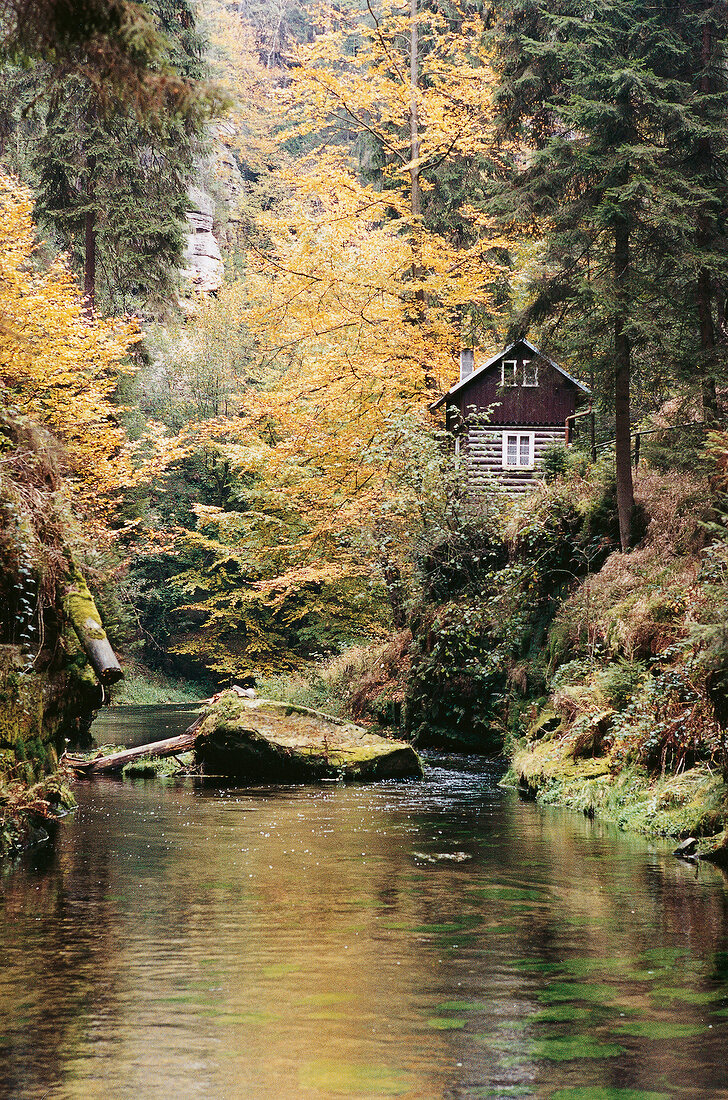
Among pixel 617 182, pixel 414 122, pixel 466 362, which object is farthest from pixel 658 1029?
pixel 414 122

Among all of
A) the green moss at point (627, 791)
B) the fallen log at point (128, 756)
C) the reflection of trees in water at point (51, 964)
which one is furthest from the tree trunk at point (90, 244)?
the reflection of trees in water at point (51, 964)

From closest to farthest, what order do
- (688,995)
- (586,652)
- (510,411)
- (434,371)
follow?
(688,995) < (586,652) < (434,371) < (510,411)

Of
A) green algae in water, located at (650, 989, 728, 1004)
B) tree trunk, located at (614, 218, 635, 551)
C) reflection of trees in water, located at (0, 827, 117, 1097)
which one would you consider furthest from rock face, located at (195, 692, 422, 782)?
green algae in water, located at (650, 989, 728, 1004)

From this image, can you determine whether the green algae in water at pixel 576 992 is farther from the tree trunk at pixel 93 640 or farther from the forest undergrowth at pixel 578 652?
the tree trunk at pixel 93 640

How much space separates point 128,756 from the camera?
18484mm

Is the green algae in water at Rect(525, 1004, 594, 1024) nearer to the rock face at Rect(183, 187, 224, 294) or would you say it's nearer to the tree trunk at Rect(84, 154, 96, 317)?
the tree trunk at Rect(84, 154, 96, 317)

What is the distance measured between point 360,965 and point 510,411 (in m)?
23.6

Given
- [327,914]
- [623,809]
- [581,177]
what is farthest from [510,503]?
[327,914]

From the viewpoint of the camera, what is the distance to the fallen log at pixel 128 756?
18.2 m

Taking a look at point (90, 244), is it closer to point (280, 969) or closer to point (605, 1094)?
point (280, 969)

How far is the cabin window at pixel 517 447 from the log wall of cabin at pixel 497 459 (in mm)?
116

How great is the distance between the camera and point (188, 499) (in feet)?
153

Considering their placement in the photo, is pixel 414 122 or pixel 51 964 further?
pixel 414 122

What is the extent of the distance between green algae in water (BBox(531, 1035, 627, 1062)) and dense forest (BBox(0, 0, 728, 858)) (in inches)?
170
